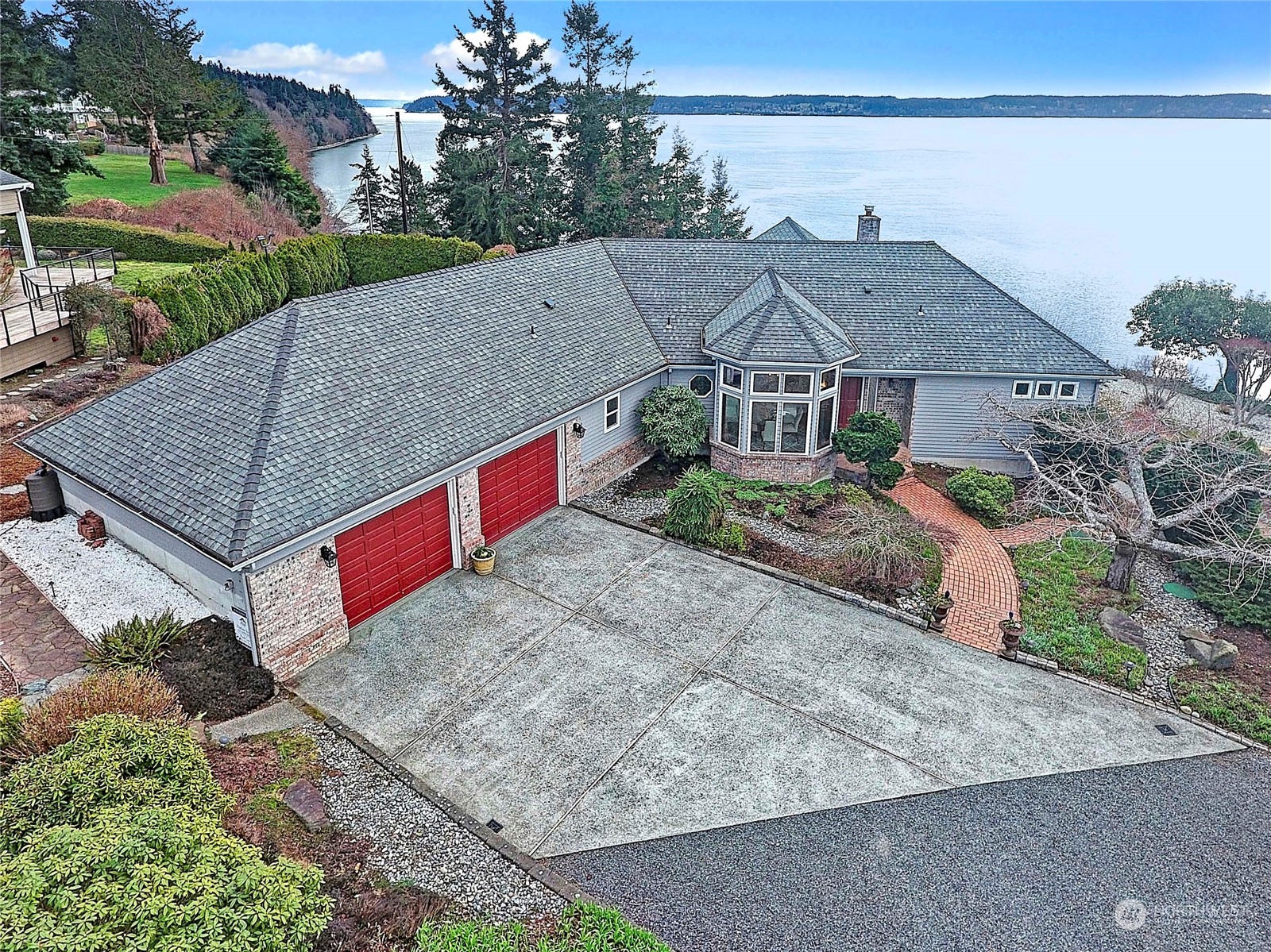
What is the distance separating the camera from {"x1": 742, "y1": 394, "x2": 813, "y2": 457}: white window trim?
20.3 meters

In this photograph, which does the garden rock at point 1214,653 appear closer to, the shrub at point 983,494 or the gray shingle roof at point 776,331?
the shrub at point 983,494

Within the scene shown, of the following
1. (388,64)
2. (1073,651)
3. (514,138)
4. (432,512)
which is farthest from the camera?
(388,64)

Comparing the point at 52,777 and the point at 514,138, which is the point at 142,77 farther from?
the point at 52,777

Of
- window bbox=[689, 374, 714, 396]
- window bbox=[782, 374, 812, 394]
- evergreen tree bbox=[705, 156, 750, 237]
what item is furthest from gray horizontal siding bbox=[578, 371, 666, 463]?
evergreen tree bbox=[705, 156, 750, 237]

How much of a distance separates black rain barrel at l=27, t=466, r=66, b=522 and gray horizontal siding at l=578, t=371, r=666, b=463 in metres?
11.1

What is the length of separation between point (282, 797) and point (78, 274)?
2458 cm

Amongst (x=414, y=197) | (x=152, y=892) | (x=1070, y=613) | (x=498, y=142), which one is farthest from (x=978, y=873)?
(x=414, y=197)

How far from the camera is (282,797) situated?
9891mm

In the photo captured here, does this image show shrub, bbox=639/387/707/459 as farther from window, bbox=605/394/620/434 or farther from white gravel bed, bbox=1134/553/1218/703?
white gravel bed, bbox=1134/553/1218/703

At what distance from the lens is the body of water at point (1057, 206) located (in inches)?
1893

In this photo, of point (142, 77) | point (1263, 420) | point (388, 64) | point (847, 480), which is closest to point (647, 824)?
point (847, 480)

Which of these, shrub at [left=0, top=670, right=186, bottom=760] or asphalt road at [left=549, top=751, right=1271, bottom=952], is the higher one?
shrub at [left=0, top=670, right=186, bottom=760]

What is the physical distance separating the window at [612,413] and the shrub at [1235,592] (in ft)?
43.8

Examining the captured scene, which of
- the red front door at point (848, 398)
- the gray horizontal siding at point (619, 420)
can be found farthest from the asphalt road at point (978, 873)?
the red front door at point (848, 398)
